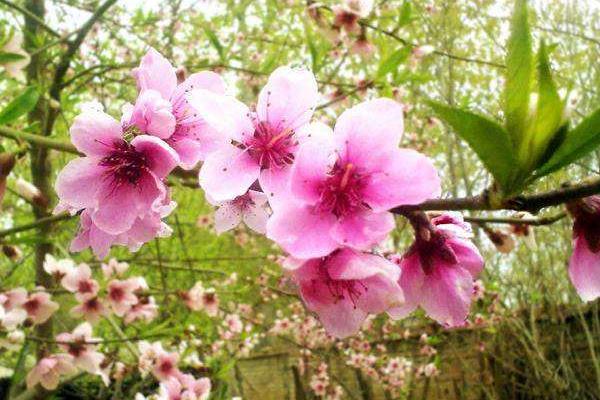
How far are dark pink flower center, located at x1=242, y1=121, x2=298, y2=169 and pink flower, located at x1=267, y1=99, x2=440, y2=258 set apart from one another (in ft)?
0.35

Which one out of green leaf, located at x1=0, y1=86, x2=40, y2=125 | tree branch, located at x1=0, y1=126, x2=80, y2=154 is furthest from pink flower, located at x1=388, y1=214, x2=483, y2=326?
green leaf, located at x1=0, y1=86, x2=40, y2=125

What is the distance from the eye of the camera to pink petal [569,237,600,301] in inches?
27.8

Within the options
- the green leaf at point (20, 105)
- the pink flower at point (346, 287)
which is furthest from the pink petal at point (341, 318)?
the green leaf at point (20, 105)

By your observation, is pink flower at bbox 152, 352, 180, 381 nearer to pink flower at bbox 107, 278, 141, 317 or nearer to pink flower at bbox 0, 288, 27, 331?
pink flower at bbox 107, 278, 141, 317

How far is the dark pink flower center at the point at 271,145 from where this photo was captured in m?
0.76

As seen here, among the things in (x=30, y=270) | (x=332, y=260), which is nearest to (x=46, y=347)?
(x=332, y=260)

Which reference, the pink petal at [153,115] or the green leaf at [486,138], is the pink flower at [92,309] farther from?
the green leaf at [486,138]

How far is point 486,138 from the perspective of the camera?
1.68ft

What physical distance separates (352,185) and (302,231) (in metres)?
0.10

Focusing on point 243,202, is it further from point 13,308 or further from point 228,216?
point 13,308

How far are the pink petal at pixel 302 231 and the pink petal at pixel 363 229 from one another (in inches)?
0.4

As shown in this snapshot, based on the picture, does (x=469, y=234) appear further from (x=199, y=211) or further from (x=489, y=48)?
(x=199, y=211)

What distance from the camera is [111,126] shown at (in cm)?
76

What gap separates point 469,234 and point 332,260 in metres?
0.23
